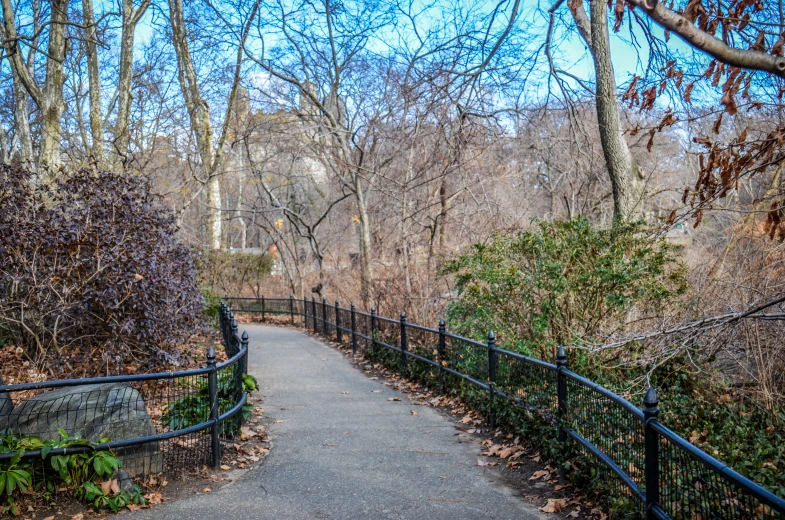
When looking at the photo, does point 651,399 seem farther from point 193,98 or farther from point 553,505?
point 193,98

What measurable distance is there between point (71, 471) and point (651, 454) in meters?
4.32

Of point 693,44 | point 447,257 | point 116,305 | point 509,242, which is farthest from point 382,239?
point 693,44

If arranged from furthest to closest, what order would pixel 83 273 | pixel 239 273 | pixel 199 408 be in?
pixel 239 273, pixel 83 273, pixel 199 408

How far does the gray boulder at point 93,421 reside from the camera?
5.60 m

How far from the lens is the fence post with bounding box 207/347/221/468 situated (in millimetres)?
6129

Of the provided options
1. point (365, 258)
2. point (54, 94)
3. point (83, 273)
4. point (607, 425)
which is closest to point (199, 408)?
point (83, 273)

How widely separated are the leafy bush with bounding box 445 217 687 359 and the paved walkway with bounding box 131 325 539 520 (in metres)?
1.69

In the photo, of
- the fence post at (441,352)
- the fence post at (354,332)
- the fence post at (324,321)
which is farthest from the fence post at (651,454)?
the fence post at (324,321)

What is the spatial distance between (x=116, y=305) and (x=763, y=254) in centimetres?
868

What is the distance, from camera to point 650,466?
13.4ft

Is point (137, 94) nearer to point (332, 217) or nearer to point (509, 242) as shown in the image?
point (509, 242)

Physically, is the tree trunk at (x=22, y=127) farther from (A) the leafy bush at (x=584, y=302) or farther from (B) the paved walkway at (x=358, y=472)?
(A) the leafy bush at (x=584, y=302)

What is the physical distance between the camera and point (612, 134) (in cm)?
1166

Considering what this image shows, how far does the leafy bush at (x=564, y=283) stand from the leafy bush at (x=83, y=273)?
176 inches
